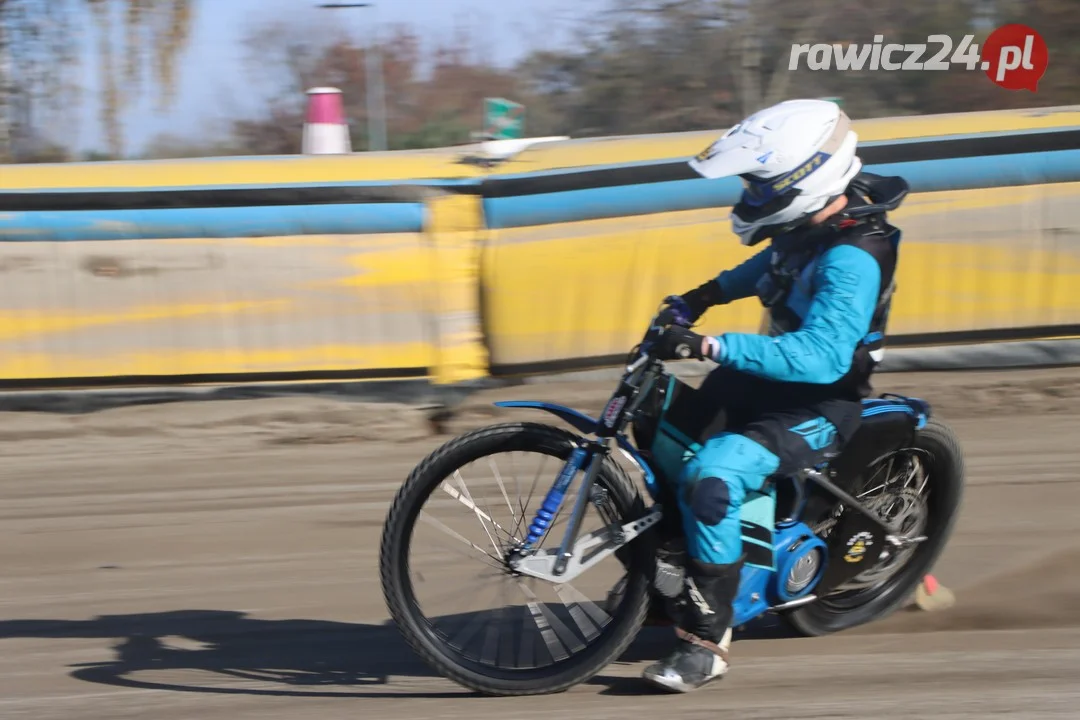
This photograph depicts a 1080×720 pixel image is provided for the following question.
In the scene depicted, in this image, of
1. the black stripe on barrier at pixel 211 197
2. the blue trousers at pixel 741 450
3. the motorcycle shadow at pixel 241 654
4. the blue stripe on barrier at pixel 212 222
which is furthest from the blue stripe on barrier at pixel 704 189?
the motorcycle shadow at pixel 241 654

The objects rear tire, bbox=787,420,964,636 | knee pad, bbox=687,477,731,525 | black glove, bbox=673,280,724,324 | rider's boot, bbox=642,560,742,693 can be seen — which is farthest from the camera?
rear tire, bbox=787,420,964,636

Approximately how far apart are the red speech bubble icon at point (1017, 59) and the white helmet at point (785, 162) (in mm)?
9044

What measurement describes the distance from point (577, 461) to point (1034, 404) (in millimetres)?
4085

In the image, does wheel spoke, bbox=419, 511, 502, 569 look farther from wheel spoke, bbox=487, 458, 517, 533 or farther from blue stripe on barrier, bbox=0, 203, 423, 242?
blue stripe on barrier, bbox=0, 203, 423, 242

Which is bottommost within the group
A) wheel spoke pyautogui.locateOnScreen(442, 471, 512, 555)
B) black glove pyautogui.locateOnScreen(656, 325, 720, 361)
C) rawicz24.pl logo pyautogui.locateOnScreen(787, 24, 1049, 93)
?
wheel spoke pyautogui.locateOnScreen(442, 471, 512, 555)

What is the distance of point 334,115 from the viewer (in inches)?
371

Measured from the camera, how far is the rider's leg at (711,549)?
3754 millimetres

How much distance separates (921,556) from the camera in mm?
4539

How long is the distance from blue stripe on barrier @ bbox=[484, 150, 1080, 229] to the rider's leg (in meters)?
3.28

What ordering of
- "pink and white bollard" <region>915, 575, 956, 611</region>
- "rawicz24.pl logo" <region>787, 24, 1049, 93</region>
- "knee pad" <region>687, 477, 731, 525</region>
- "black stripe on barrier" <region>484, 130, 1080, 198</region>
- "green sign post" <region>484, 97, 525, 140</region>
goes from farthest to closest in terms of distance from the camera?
"rawicz24.pl logo" <region>787, 24, 1049, 93</region> → "green sign post" <region>484, 97, 525, 140</region> → "black stripe on barrier" <region>484, 130, 1080, 198</region> → "pink and white bollard" <region>915, 575, 956, 611</region> → "knee pad" <region>687, 477, 731, 525</region>

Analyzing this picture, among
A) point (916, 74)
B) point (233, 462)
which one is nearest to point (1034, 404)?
point (233, 462)

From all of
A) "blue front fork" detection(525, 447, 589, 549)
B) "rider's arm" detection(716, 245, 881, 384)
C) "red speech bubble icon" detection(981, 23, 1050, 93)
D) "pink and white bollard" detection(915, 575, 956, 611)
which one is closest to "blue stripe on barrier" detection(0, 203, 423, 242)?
"blue front fork" detection(525, 447, 589, 549)

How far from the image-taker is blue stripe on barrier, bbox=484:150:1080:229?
6.82 meters

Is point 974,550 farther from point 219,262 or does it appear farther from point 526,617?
point 219,262
